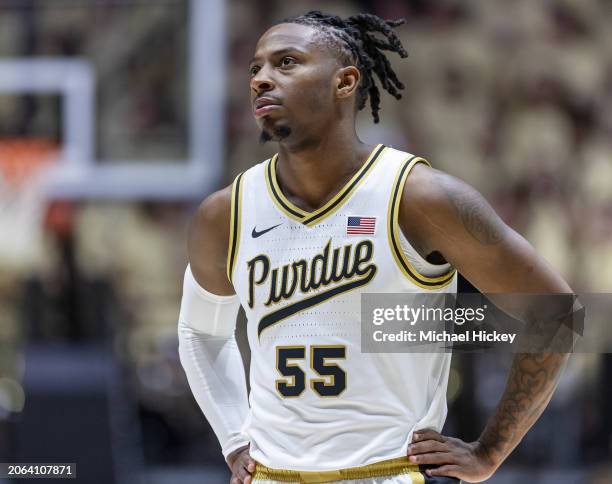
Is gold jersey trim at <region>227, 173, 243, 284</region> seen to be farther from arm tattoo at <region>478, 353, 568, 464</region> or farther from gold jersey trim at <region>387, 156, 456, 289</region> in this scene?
arm tattoo at <region>478, 353, 568, 464</region>

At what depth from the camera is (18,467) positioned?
6.17 metres

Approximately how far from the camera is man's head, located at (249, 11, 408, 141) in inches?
130

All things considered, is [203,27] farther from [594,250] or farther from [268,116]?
[268,116]

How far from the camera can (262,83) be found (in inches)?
130

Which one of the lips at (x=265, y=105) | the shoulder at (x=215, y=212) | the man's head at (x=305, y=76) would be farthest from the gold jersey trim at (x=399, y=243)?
the shoulder at (x=215, y=212)

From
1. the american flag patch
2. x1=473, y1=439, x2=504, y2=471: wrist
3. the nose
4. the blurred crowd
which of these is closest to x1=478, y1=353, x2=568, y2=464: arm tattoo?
x1=473, y1=439, x2=504, y2=471: wrist

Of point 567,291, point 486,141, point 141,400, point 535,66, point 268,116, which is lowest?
point 141,400

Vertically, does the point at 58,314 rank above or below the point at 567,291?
below

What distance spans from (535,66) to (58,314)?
5.41 m

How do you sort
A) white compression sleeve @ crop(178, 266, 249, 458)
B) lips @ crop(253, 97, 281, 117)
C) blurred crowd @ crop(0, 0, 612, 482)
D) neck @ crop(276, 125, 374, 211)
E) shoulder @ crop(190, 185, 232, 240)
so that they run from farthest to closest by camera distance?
blurred crowd @ crop(0, 0, 612, 482) < white compression sleeve @ crop(178, 266, 249, 458) < shoulder @ crop(190, 185, 232, 240) < neck @ crop(276, 125, 374, 211) < lips @ crop(253, 97, 281, 117)

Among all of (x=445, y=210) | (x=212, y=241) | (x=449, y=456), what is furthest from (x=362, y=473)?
(x=212, y=241)

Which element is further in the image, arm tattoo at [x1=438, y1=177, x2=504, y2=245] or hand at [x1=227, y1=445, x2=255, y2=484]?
hand at [x1=227, y1=445, x2=255, y2=484]

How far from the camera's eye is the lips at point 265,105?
329 centimetres

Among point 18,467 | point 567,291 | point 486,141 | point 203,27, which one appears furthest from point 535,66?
point 567,291
